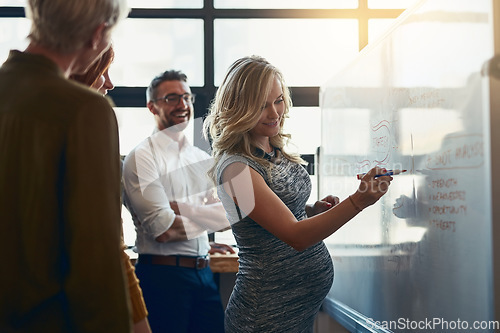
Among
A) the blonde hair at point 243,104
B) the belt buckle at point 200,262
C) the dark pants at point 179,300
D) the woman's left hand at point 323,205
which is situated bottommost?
the dark pants at point 179,300

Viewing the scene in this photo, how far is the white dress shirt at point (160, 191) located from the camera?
2.34 metres

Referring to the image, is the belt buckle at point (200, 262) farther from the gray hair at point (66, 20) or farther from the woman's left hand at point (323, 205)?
the gray hair at point (66, 20)

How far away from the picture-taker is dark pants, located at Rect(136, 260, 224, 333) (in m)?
2.26

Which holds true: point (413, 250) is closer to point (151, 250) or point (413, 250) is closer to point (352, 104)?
point (352, 104)

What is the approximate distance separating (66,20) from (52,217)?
29cm

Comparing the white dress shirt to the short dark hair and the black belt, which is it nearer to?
the black belt

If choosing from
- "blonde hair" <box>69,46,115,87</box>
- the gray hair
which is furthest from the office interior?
the gray hair

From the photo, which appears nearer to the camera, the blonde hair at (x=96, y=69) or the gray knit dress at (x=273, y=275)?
the blonde hair at (x=96, y=69)

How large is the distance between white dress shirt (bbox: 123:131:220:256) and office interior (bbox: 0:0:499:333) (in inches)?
28.2

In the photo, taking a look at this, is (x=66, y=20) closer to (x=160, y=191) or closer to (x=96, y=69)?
(x=96, y=69)

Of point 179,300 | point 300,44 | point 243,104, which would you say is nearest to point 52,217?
point 243,104

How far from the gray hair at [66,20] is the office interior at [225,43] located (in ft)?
8.02

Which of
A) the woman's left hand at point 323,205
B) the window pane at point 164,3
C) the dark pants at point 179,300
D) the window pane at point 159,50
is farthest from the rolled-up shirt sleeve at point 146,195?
the window pane at point 164,3

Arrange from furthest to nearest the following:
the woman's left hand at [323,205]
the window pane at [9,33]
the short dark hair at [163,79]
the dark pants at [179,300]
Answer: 1. the window pane at [9,33]
2. the short dark hair at [163,79]
3. the dark pants at [179,300]
4. the woman's left hand at [323,205]
